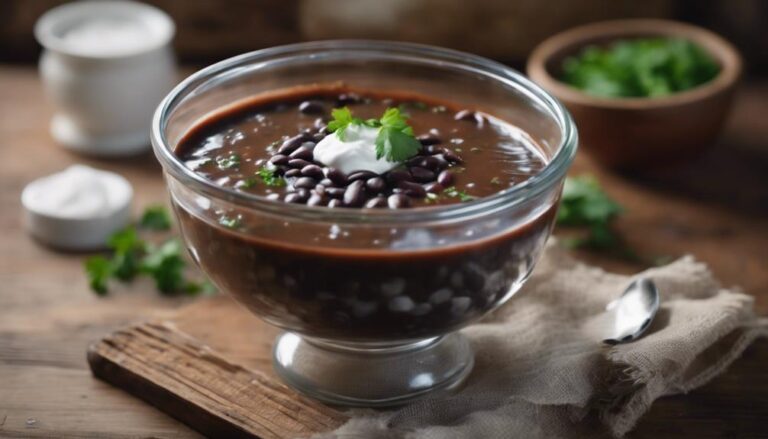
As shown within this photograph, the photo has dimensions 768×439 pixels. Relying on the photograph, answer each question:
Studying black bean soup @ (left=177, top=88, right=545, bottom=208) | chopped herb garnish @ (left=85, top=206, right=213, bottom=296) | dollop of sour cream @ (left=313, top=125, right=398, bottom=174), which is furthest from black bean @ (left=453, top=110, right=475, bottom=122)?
chopped herb garnish @ (left=85, top=206, right=213, bottom=296)

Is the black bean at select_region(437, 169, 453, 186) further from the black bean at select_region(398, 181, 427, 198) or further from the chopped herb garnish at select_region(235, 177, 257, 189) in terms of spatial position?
the chopped herb garnish at select_region(235, 177, 257, 189)

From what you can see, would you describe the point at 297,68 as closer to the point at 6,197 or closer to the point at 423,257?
the point at 423,257

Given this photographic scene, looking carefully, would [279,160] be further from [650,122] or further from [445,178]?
[650,122]

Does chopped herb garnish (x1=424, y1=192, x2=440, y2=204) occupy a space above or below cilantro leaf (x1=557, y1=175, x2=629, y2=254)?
above

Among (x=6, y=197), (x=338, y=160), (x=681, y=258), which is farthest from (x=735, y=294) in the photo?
(x=6, y=197)

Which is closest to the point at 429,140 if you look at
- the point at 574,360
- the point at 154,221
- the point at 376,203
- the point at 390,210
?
the point at 376,203

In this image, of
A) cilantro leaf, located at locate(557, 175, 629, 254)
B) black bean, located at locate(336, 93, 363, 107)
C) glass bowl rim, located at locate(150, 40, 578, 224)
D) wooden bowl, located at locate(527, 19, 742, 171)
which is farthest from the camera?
wooden bowl, located at locate(527, 19, 742, 171)
